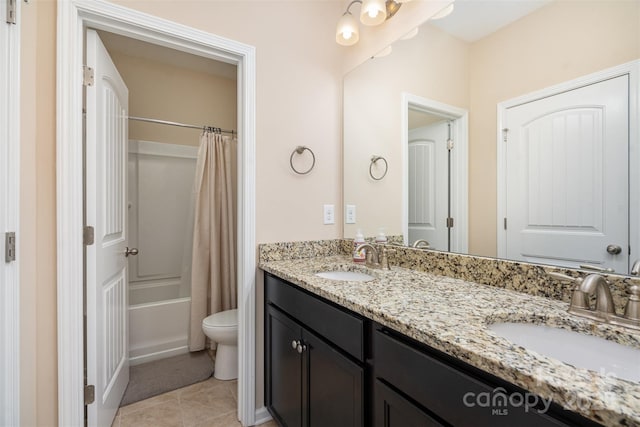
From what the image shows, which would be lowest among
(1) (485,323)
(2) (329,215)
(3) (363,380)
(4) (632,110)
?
(3) (363,380)

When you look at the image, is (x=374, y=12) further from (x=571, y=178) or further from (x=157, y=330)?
(x=157, y=330)

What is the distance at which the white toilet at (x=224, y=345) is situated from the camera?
195 cm

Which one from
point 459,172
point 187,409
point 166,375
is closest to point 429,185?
point 459,172

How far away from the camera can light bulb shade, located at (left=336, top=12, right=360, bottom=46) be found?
66.7 inches

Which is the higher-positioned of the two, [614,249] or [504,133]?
[504,133]

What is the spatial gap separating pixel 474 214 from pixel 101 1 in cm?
186

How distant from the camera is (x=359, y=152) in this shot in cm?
186

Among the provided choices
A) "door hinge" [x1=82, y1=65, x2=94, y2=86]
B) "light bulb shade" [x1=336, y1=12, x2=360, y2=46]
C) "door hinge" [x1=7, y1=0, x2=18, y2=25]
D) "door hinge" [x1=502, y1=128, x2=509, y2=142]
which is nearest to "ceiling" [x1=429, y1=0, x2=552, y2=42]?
"door hinge" [x1=502, y1=128, x2=509, y2=142]

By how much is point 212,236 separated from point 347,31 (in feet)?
6.08

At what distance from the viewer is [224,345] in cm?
202

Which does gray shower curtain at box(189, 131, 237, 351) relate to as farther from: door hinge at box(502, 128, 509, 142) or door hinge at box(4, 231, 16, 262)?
door hinge at box(502, 128, 509, 142)

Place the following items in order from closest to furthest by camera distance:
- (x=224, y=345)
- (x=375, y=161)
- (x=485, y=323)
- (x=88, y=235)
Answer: (x=485, y=323)
(x=88, y=235)
(x=375, y=161)
(x=224, y=345)

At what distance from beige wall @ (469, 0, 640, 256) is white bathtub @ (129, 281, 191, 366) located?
2293 mm

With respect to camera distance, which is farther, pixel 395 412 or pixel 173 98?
pixel 173 98
